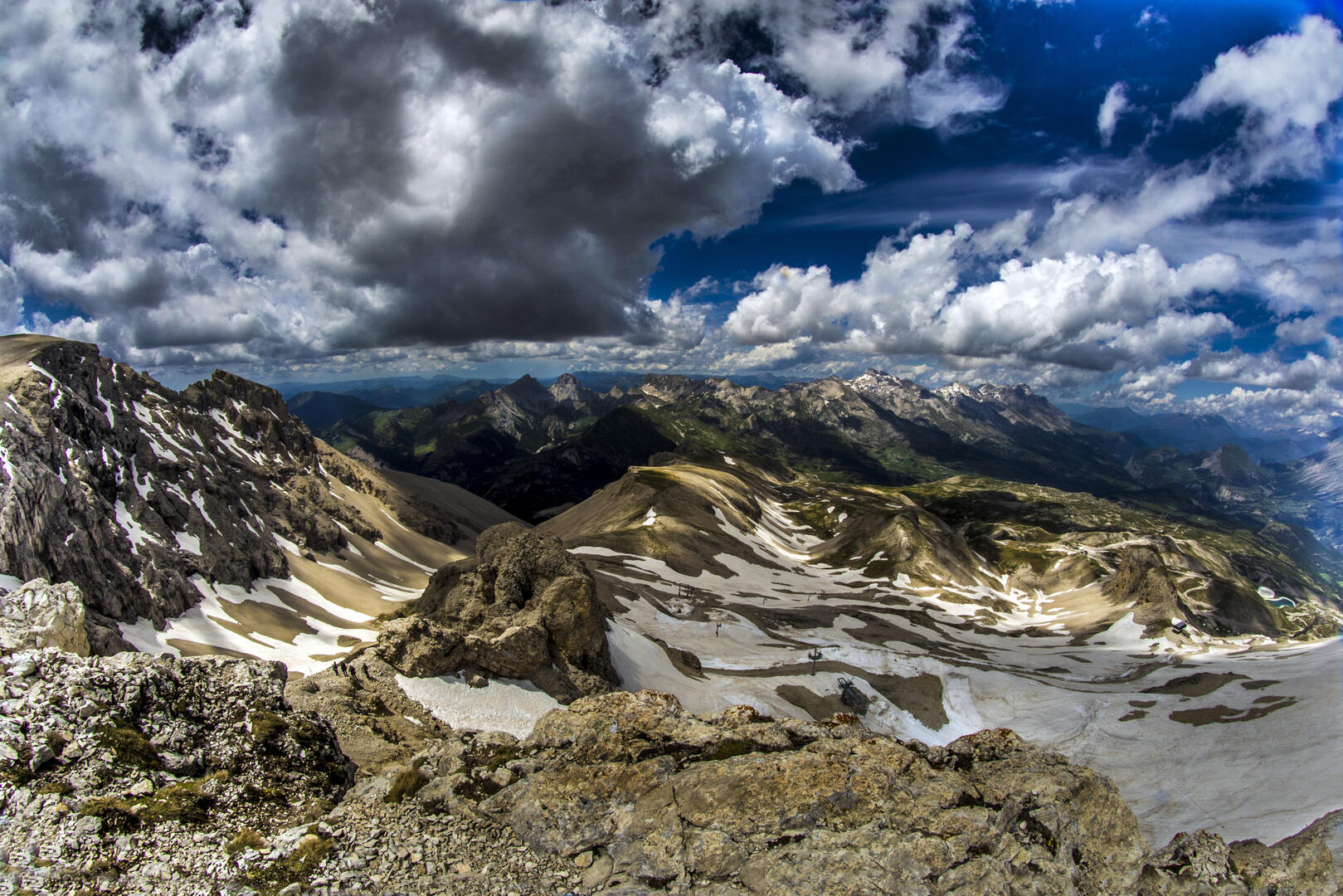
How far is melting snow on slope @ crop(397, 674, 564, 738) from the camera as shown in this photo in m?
34.7

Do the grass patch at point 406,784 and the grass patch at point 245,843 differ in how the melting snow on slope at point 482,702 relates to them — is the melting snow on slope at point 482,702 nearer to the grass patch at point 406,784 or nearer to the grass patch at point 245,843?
the grass patch at point 406,784

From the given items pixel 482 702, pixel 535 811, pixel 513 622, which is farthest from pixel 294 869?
pixel 513 622

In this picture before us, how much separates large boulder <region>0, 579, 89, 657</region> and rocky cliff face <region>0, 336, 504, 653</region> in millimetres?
18888

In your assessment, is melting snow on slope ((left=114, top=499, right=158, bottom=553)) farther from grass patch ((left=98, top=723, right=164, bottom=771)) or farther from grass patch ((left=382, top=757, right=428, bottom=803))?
grass patch ((left=382, top=757, right=428, bottom=803))

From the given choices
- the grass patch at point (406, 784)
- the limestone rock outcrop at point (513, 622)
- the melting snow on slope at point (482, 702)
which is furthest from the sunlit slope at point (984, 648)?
the grass patch at point (406, 784)

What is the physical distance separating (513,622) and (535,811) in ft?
102

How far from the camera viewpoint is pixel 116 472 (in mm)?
85375

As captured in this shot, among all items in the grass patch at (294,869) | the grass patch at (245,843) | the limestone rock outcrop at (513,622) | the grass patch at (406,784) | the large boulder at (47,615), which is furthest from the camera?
the limestone rock outcrop at (513,622)

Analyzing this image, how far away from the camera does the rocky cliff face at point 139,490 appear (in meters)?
61.2

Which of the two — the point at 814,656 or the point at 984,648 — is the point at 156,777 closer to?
the point at 814,656

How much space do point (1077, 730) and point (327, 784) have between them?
7191 centimetres

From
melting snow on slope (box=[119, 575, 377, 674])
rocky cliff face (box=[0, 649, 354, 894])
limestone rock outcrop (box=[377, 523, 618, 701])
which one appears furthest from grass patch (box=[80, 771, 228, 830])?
melting snow on slope (box=[119, 575, 377, 674])

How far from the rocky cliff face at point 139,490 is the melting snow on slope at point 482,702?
2093cm

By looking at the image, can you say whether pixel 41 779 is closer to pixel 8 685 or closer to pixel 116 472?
pixel 8 685
